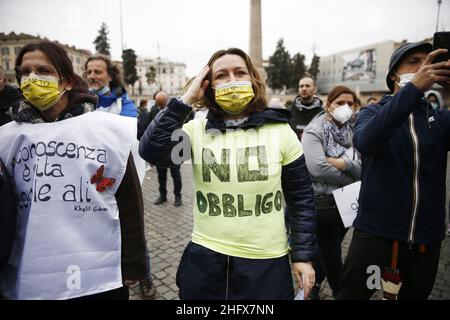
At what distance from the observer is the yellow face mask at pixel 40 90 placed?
157 centimetres

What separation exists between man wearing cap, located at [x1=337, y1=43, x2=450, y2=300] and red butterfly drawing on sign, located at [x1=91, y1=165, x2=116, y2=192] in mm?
1594

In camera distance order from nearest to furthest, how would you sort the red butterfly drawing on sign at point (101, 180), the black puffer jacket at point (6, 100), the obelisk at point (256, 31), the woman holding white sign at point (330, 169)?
the red butterfly drawing on sign at point (101, 180)
the black puffer jacket at point (6, 100)
the woman holding white sign at point (330, 169)
the obelisk at point (256, 31)

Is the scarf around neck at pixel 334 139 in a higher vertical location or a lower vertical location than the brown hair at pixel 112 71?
lower

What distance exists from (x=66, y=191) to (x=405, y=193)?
2.06 meters

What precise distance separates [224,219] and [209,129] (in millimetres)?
524

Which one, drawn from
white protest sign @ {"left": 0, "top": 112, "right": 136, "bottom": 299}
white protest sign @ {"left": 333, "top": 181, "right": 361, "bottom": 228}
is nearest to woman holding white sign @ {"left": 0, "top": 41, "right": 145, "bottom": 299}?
white protest sign @ {"left": 0, "top": 112, "right": 136, "bottom": 299}

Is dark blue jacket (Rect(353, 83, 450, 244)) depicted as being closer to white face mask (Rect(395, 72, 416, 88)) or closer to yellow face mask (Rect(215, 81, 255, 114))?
white face mask (Rect(395, 72, 416, 88))

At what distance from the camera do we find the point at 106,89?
2.98 meters

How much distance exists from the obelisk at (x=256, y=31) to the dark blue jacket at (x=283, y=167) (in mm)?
24440

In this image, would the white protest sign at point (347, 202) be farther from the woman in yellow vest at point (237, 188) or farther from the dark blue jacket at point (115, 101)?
the dark blue jacket at point (115, 101)

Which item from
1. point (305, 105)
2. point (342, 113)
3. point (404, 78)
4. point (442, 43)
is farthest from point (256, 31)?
point (442, 43)

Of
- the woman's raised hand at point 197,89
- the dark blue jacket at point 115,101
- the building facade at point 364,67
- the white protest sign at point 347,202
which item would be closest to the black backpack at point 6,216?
the woman's raised hand at point 197,89
